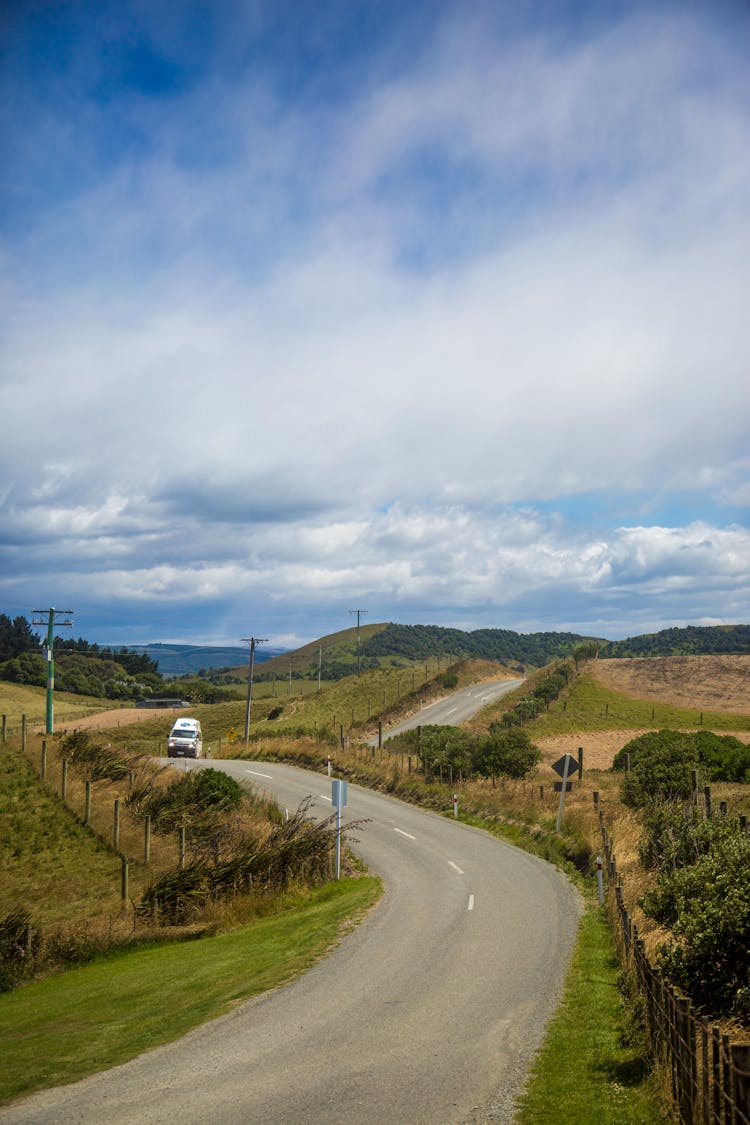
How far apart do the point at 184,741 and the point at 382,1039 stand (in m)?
48.0

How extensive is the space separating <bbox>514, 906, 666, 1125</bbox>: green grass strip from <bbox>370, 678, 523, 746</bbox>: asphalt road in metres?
54.2

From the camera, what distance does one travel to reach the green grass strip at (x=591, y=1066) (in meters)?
8.59

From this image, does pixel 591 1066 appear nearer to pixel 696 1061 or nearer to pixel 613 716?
pixel 696 1061

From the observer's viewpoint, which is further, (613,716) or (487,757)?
(613,716)

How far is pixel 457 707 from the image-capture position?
87.0 m

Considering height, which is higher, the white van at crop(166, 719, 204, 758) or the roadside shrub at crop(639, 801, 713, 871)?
the roadside shrub at crop(639, 801, 713, 871)

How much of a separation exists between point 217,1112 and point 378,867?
1819 centimetres

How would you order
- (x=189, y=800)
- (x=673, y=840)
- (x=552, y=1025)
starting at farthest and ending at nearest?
(x=189, y=800)
(x=673, y=840)
(x=552, y=1025)

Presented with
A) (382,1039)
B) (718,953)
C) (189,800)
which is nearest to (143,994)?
(382,1039)

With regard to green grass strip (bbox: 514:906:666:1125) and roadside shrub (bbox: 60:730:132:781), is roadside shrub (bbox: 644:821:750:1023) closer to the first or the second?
green grass strip (bbox: 514:906:666:1125)

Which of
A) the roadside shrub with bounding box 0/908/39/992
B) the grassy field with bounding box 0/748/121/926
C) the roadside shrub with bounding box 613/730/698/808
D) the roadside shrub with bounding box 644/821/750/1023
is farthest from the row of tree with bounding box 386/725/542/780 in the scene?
the roadside shrub with bounding box 644/821/750/1023

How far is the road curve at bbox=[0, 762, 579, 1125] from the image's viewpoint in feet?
29.6

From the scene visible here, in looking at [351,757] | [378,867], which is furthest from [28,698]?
[378,867]

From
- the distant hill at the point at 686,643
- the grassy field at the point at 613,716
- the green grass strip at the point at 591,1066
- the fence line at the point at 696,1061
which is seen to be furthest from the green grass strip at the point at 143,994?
the distant hill at the point at 686,643
